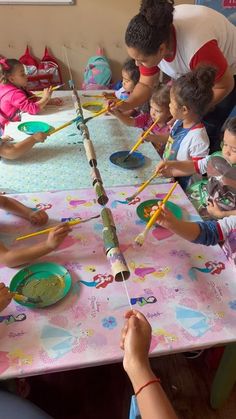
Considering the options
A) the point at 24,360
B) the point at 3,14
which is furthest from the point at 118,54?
the point at 24,360

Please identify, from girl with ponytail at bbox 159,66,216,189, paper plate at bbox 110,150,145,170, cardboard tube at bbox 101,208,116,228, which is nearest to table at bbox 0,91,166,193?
paper plate at bbox 110,150,145,170

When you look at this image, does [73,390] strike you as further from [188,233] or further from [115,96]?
[115,96]

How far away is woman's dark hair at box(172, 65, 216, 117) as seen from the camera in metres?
1.47

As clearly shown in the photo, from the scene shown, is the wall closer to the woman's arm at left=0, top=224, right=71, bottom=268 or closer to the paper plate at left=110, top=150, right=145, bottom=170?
the paper plate at left=110, top=150, right=145, bottom=170

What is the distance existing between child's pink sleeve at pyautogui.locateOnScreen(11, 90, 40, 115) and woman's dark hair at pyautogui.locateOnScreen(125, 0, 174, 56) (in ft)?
2.34

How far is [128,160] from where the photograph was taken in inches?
62.6

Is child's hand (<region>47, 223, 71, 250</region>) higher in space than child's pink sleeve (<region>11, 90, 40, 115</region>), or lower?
higher

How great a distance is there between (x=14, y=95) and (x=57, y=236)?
1328mm

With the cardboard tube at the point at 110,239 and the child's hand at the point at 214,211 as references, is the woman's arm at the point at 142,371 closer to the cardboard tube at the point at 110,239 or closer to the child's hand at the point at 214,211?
the cardboard tube at the point at 110,239

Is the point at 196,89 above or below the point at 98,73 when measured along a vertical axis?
above

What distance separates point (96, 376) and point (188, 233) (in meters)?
0.74

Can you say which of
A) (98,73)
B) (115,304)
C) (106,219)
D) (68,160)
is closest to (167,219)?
(106,219)

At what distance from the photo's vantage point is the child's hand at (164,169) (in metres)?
1.44

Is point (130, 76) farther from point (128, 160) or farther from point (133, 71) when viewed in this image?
point (128, 160)
